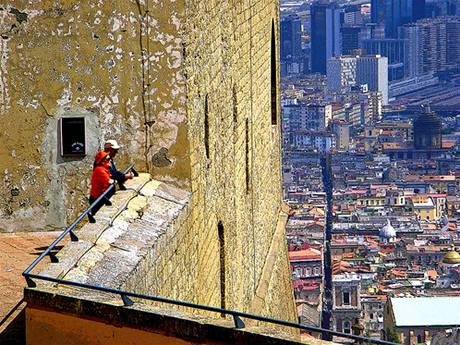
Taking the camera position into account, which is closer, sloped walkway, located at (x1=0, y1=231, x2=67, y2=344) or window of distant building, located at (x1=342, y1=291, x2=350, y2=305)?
sloped walkway, located at (x1=0, y1=231, x2=67, y2=344)

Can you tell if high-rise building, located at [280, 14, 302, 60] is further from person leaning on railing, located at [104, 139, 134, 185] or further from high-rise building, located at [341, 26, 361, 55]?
person leaning on railing, located at [104, 139, 134, 185]

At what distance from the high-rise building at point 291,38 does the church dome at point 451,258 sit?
8018cm

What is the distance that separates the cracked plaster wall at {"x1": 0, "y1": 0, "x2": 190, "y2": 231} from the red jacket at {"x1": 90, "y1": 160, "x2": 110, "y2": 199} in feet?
0.80

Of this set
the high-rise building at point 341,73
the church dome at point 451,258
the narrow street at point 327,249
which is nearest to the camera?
the narrow street at point 327,249

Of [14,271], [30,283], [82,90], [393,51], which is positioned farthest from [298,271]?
[393,51]

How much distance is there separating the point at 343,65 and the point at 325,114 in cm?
2391

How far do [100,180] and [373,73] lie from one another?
133662mm

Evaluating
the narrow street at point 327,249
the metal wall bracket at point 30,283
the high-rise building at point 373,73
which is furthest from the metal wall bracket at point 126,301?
the high-rise building at point 373,73

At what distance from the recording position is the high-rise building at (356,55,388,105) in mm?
137125

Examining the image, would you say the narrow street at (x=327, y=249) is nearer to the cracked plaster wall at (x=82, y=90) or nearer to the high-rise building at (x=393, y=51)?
the high-rise building at (x=393, y=51)

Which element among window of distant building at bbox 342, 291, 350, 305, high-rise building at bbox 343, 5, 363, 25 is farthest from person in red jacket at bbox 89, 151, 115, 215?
high-rise building at bbox 343, 5, 363, 25

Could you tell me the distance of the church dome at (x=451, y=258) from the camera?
69544 mm

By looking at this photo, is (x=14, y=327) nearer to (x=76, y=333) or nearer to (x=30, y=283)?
(x=30, y=283)

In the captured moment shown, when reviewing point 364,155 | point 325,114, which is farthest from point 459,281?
point 325,114
